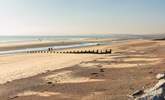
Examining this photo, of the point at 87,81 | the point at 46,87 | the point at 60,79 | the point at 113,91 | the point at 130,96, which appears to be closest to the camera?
the point at 130,96

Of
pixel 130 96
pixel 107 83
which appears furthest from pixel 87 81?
pixel 130 96

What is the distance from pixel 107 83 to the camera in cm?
1519

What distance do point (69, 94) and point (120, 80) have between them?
3.82 m

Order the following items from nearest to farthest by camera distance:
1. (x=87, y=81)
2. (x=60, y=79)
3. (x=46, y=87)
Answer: (x=46, y=87) → (x=87, y=81) → (x=60, y=79)

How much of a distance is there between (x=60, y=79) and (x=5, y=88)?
Result: 3408 millimetres

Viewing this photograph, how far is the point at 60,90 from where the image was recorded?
14031 millimetres

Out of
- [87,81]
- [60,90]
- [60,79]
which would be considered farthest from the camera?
[60,79]

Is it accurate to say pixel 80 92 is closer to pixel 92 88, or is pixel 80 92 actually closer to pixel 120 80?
pixel 92 88

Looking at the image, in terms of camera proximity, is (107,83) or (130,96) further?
(107,83)

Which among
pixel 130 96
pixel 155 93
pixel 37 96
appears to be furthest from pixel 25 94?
pixel 155 93

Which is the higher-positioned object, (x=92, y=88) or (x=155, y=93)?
(x=155, y=93)

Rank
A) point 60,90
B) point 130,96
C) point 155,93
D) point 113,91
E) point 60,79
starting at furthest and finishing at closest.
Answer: point 60,79 → point 60,90 → point 113,91 → point 130,96 → point 155,93

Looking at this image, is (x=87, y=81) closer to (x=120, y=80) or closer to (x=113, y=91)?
(x=120, y=80)

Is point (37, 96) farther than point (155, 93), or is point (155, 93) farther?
point (37, 96)
